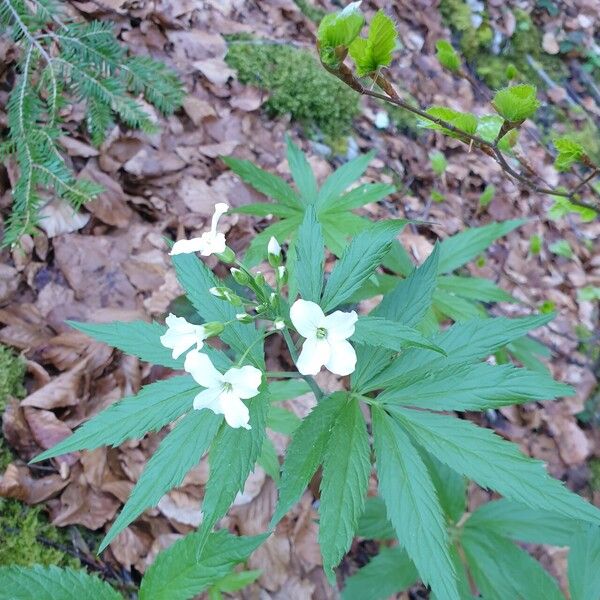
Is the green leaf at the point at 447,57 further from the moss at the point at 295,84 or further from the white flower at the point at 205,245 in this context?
the moss at the point at 295,84

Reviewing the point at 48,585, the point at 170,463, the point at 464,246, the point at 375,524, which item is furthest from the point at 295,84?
the point at 48,585

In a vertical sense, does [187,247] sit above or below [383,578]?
above

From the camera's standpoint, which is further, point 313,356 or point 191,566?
point 191,566

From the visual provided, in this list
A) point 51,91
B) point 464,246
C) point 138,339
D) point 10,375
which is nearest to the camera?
point 138,339

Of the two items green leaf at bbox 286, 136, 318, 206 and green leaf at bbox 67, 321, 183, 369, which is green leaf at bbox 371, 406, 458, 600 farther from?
green leaf at bbox 286, 136, 318, 206

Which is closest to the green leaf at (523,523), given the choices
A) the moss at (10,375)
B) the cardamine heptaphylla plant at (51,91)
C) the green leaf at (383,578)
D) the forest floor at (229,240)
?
the green leaf at (383,578)

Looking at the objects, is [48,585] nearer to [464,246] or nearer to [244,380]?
[244,380]

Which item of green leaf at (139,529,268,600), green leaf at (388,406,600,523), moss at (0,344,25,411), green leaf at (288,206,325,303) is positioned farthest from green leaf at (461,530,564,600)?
moss at (0,344,25,411)
